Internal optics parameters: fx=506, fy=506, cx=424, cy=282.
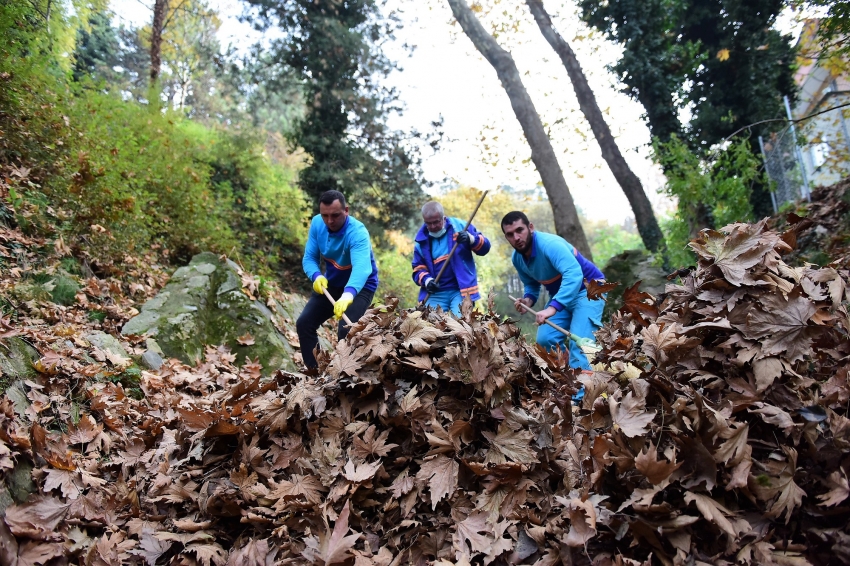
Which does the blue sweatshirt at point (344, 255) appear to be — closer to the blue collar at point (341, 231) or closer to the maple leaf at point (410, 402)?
the blue collar at point (341, 231)

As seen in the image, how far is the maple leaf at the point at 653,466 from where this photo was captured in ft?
4.52

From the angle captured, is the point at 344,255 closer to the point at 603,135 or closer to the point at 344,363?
the point at 344,363

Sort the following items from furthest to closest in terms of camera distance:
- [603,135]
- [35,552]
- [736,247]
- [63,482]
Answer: [603,135] < [63,482] < [35,552] < [736,247]

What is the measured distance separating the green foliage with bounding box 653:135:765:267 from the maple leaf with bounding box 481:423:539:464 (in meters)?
5.68

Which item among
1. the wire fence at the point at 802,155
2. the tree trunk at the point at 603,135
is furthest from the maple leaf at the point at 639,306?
the tree trunk at the point at 603,135

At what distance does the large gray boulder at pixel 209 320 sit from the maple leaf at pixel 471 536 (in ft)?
13.4

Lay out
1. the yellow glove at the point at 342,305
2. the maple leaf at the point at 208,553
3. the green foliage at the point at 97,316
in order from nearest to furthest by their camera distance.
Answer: the maple leaf at the point at 208,553, the yellow glove at the point at 342,305, the green foliage at the point at 97,316

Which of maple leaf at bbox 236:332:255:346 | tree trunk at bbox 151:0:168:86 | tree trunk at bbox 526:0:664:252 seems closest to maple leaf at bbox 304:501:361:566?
maple leaf at bbox 236:332:255:346

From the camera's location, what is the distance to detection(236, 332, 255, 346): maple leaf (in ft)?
18.9

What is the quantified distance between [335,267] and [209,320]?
6.32ft

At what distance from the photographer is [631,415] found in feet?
5.16

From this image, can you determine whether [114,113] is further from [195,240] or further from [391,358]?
[391,358]

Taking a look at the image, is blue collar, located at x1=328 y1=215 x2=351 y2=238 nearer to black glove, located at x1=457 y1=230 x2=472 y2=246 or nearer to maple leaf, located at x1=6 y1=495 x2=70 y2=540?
black glove, located at x1=457 y1=230 x2=472 y2=246

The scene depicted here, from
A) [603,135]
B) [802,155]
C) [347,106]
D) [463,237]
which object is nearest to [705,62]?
[802,155]
